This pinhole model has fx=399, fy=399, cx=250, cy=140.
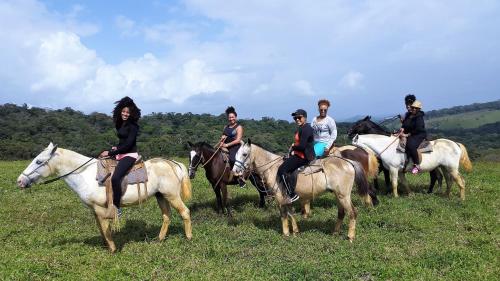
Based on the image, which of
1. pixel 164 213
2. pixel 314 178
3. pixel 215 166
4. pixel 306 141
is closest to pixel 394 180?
pixel 314 178

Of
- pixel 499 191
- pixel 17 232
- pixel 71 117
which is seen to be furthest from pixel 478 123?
pixel 17 232

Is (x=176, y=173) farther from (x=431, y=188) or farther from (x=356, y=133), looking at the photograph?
(x=431, y=188)

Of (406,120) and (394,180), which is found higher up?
(406,120)

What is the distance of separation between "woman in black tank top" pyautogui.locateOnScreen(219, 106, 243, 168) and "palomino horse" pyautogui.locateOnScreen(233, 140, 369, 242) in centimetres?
166

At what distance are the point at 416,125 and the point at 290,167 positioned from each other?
5.62 metres

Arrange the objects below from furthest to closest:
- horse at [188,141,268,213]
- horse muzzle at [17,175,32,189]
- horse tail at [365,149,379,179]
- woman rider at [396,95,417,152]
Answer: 1. woman rider at [396,95,417,152]
2. horse tail at [365,149,379,179]
3. horse at [188,141,268,213]
4. horse muzzle at [17,175,32,189]

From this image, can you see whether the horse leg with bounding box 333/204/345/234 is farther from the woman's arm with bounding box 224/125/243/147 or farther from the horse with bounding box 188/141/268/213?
the woman's arm with bounding box 224/125/243/147

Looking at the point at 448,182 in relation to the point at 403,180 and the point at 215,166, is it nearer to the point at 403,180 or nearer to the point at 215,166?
the point at 403,180

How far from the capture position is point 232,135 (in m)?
11.6

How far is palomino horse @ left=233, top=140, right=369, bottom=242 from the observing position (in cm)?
926

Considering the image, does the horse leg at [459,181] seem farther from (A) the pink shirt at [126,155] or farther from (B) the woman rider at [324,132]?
(A) the pink shirt at [126,155]

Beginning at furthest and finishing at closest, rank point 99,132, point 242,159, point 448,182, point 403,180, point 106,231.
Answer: point 99,132 → point 403,180 → point 448,182 → point 242,159 → point 106,231

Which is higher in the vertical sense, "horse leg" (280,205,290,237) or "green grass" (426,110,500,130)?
"horse leg" (280,205,290,237)

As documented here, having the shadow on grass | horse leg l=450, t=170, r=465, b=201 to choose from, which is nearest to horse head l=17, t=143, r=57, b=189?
the shadow on grass
